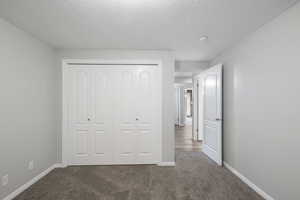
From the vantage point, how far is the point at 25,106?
7.59ft

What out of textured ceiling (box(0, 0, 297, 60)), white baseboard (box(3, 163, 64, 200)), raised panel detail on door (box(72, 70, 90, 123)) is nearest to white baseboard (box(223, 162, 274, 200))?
textured ceiling (box(0, 0, 297, 60))

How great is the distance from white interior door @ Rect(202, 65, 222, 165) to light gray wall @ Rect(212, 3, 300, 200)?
255 mm

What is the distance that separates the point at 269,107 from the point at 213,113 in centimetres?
135

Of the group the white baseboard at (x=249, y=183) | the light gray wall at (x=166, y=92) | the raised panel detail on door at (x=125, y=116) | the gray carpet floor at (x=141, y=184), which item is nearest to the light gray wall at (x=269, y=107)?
the white baseboard at (x=249, y=183)

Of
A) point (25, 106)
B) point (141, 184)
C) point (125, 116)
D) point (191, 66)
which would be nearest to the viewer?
point (25, 106)

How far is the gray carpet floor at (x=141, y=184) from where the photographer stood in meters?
2.14

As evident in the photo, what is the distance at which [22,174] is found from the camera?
2248 mm

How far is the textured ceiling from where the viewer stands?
1.69 meters

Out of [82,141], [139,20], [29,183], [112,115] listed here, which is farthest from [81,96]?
[139,20]

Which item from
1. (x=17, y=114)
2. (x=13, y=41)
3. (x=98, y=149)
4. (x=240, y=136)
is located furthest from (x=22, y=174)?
(x=240, y=136)

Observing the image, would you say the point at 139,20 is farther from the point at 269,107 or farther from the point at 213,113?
the point at 213,113

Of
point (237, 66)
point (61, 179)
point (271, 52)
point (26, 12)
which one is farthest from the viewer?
point (237, 66)

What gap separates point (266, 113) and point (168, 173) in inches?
75.7

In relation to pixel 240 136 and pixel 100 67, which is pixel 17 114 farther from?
pixel 240 136
